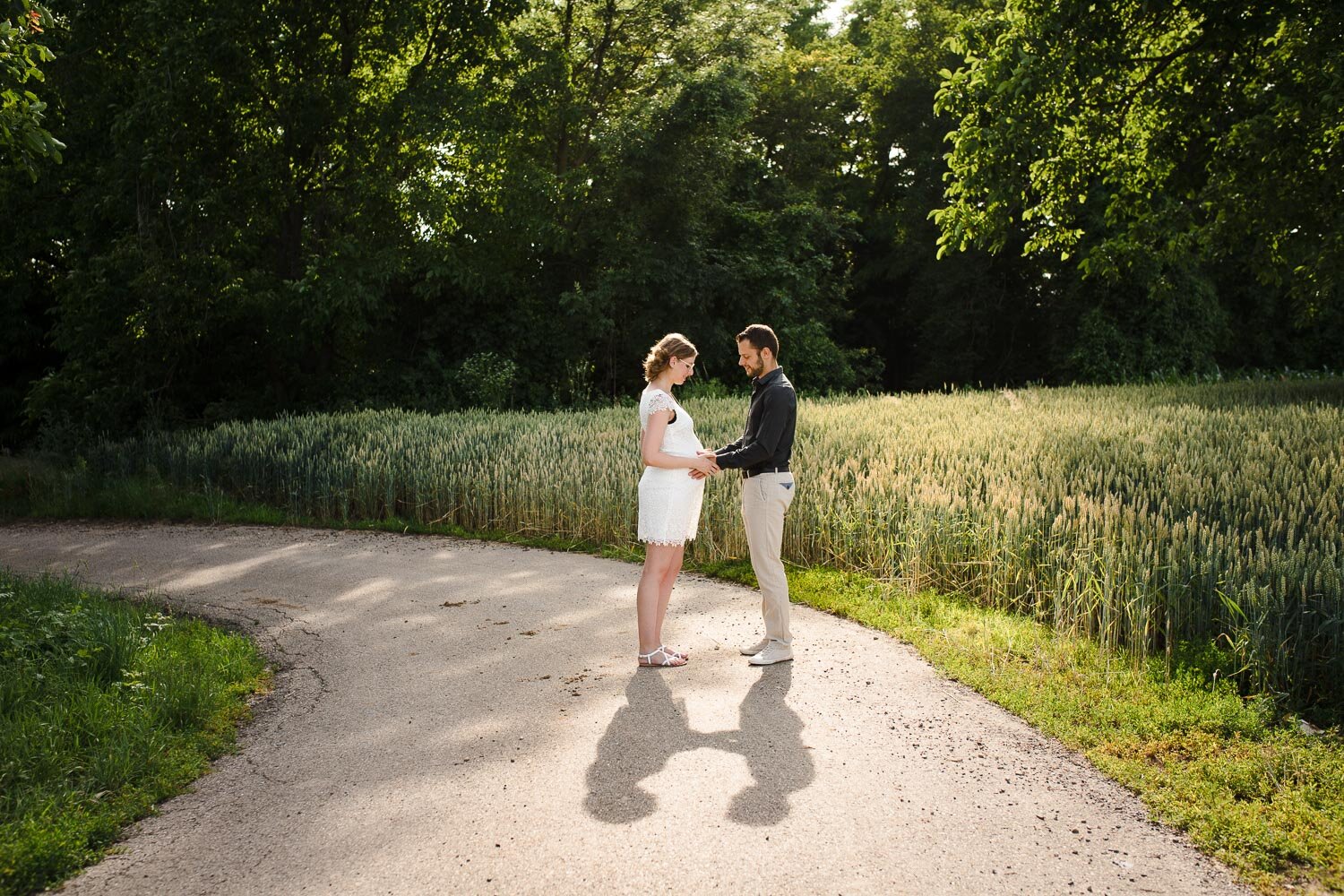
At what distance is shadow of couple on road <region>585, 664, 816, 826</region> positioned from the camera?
4145 mm

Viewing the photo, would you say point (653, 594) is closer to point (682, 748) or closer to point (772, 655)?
point (772, 655)

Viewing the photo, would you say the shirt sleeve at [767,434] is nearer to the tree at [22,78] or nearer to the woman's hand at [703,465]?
the woman's hand at [703,465]

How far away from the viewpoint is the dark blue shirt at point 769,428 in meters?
5.95

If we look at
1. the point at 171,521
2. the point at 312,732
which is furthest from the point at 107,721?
the point at 171,521

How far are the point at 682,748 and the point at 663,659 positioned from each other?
1332mm

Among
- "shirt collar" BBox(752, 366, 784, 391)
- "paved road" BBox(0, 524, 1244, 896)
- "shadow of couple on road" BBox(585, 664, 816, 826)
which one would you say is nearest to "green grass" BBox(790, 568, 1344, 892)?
"paved road" BBox(0, 524, 1244, 896)

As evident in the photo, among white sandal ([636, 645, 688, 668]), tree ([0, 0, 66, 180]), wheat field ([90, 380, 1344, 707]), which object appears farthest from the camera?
tree ([0, 0, 66, 180])

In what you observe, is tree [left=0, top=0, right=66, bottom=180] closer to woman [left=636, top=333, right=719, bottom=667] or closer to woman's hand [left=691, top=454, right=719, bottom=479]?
woman [left=636, top=333, right=719, bottom=667]

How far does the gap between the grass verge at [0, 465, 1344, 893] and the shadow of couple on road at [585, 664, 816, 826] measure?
4.29 feet

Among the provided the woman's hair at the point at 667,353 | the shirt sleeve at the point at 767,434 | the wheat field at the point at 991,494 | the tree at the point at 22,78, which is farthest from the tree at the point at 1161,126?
the tree at the point at 22,78

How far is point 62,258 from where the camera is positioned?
2497 cm

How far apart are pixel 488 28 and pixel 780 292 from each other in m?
10.5

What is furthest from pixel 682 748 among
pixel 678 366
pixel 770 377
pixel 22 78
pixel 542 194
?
pixel 542 194

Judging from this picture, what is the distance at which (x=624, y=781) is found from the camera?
4.39 metres
